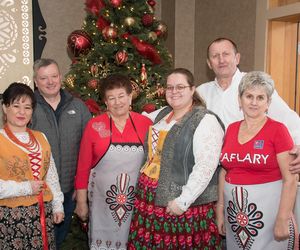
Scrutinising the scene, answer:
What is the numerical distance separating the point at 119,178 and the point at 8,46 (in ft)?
7.44

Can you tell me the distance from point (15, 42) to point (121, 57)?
1.34m

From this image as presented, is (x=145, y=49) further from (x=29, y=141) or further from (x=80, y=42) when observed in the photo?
(x=29, y=141)

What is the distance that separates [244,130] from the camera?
2.04 m

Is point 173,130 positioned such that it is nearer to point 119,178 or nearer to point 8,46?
point 119,178

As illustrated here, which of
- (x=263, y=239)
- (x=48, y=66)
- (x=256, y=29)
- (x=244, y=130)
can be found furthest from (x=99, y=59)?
(x=263, y=239)

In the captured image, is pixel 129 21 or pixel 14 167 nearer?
pixel 14 167

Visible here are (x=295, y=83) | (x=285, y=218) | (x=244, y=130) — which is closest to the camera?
(x=285, y=218)

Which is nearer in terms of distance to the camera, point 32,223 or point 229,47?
point 32,223

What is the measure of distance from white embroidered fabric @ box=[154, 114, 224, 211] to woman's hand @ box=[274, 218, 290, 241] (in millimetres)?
411

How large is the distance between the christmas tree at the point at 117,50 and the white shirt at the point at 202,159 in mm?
1313

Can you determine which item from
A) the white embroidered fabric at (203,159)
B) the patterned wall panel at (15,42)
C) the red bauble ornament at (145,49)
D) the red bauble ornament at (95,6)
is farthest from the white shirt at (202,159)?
the patterned wall panel at (15,42)

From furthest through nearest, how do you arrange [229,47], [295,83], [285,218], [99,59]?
[295,83], [99,59], [229,47], [285,218]

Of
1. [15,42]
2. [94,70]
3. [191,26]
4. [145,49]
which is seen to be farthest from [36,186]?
[191,26]

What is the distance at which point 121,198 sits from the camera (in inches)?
95.3
